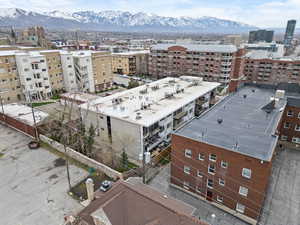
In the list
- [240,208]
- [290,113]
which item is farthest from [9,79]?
[290,113]

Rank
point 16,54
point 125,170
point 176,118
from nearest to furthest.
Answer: point 125,170, point 176,118, point 16,54

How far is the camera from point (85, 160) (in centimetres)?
2623

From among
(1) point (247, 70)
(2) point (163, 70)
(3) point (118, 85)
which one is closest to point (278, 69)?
(1) point (247, 70)

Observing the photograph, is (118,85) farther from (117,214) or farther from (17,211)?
(117,214)

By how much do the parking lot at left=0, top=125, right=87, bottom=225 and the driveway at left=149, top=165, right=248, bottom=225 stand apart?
9.47 m

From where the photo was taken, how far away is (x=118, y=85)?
69375 millimetres

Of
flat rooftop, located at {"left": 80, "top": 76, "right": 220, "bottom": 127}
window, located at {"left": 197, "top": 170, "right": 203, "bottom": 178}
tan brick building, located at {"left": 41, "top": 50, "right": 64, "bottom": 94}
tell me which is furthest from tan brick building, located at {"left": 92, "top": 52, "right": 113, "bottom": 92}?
window, located at {"left": 197, "top": 170, "right": 203, "bottom": 178}

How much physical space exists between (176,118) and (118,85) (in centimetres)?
4223

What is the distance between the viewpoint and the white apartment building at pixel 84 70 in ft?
186

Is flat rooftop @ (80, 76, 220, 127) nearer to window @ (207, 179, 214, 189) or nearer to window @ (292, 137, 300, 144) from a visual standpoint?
window @ (207, 179, 214, 189)

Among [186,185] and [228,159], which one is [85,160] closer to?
[186,185]

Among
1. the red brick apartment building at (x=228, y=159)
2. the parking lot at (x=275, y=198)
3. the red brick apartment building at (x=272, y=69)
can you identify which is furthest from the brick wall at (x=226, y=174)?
the red brick apartment building at (x=272, y=69)

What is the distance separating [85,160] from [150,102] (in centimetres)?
1418

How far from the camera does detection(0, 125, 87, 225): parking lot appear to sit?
18.7m
